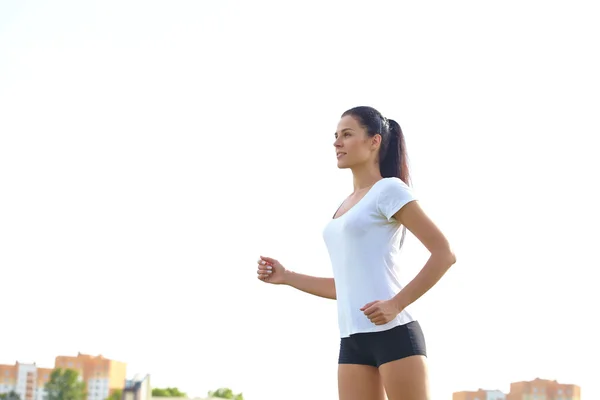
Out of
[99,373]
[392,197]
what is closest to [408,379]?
[392,197]

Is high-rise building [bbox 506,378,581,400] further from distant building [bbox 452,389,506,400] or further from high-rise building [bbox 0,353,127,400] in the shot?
high-rise building [bbox 0,353,127,400]

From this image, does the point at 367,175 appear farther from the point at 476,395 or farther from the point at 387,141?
the point at 476,395

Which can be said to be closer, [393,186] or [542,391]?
[393,186]

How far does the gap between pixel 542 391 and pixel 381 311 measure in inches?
75.3

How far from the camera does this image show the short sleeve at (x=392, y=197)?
2676mm

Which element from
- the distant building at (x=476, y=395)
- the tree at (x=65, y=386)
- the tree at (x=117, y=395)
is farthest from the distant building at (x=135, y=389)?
the distant building at (x=476, y=395)

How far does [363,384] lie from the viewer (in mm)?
2729

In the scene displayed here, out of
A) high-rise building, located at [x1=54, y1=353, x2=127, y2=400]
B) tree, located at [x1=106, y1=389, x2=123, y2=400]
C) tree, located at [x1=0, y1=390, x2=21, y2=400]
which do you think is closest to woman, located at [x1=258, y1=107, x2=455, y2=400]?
tree, located at [x1=106, y1=389, x2=123, y2=400]

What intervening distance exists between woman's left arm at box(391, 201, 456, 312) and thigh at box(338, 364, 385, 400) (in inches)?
12.1

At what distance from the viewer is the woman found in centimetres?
257

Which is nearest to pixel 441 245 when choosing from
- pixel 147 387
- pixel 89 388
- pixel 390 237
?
pixel 390 237

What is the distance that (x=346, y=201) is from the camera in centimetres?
301

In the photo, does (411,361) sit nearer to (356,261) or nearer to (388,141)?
(356,261)

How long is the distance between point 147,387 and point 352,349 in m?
2.36
